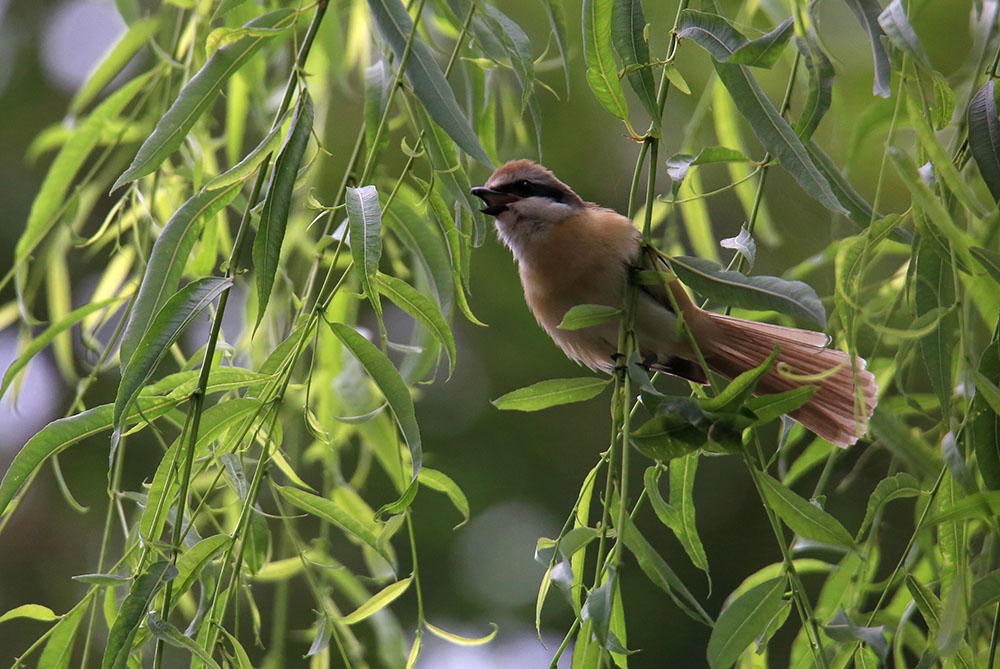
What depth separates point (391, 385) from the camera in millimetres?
1007

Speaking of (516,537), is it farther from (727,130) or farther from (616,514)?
(616,514)

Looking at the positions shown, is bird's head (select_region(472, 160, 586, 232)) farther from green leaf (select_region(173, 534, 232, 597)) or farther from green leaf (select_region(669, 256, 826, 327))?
green leaf (select_region(173, 534, 232, 597))

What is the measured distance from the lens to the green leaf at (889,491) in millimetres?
1031

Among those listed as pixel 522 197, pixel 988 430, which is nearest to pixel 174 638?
pixel 988 430

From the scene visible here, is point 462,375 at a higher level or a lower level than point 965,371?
lower

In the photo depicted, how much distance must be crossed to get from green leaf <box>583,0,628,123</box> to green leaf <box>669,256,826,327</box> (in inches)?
7.7

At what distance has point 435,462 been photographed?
3453mm

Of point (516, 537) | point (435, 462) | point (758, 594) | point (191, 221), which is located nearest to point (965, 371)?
point (758, 594)

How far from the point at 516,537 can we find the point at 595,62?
2.79 meters

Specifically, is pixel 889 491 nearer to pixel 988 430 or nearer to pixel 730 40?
pixel 988 430

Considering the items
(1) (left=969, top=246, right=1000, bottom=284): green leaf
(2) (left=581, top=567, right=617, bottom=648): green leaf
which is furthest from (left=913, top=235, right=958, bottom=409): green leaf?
(2) (left=581, top=567, right=617, bottom=648): green leaf

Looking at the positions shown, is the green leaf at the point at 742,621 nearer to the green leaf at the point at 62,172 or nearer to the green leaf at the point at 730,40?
the green leaf at the point at 730,40

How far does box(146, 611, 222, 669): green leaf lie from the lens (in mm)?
876

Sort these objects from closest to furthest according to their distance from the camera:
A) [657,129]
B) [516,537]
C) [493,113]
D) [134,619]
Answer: [134,619] < [657,129] < [493,113] < [516,537]
